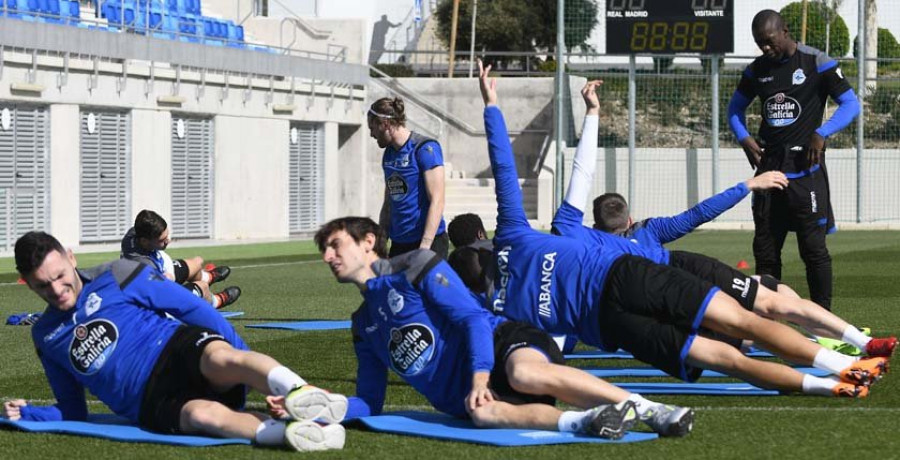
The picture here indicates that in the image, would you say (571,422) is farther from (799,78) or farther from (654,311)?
(799,78)

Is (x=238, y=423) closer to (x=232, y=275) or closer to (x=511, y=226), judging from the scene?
(x=511, y=226)

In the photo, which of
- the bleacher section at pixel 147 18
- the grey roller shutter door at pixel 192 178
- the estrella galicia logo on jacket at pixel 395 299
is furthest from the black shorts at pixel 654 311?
the grey roller shutter door at pixel 192 178

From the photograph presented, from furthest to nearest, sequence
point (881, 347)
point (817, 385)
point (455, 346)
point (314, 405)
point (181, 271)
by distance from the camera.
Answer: point (181, 271), point (881, 347), point (817, 385), point (455, 346), point (314, 405)

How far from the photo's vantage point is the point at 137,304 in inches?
256

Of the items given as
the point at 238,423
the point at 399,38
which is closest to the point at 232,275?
the point at 238,423

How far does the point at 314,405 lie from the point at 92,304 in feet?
3.70

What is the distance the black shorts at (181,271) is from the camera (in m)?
12.5

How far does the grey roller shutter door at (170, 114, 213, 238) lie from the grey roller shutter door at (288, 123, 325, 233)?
3.35m

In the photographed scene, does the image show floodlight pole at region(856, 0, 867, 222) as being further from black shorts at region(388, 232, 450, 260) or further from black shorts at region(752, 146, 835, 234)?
black shorts at region(388, 232, 450, 260)

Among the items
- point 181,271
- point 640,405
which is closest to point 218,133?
point 181,271

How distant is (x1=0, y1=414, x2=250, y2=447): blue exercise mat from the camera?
6203mm

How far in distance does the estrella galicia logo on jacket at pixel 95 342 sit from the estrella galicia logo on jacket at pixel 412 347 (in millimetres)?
1127

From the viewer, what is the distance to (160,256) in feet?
39.3

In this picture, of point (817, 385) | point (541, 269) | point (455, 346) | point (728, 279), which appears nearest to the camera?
point (455, 346)
